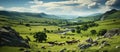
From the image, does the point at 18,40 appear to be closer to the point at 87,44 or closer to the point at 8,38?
the point at 8,38

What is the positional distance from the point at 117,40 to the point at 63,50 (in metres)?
31.9

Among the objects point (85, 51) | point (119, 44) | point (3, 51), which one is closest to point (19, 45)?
point (3, 51)

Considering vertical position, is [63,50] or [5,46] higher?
[5,46]

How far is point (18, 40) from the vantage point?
413ft

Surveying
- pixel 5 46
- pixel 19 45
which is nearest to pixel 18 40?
pixel 19 45

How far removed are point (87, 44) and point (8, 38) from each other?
47.3 metres

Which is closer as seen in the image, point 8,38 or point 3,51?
point 3,51

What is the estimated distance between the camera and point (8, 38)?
402 feet

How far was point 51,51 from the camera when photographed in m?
122

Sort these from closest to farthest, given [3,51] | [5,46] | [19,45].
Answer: [3,51]
[5,46]
[19,45]

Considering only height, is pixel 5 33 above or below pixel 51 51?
above

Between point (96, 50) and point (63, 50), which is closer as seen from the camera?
point (96, 50)

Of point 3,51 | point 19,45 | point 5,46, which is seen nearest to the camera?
point 3,51

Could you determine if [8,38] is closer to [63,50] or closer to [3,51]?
[3,51]
